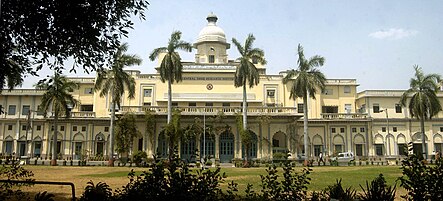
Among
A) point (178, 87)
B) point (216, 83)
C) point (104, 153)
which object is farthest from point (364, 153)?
point (104, 153)

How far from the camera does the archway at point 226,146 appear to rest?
45500 mm

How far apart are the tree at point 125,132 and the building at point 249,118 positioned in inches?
109

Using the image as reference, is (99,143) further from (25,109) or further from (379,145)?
(379,145)

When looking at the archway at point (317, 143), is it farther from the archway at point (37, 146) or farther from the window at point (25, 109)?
the window at point (25, 109)

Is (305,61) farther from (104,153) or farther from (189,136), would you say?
(104,153)

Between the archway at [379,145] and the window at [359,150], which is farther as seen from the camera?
the archway at [379,145]

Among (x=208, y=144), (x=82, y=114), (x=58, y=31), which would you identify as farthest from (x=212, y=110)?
(x=58, y=31)

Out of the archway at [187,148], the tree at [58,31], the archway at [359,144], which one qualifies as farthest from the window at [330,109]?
the tree at [58,31]

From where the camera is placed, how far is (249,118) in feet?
150

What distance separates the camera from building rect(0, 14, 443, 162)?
157 feet

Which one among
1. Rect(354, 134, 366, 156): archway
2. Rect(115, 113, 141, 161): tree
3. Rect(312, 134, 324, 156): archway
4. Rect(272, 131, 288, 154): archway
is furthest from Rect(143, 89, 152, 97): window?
Rect(354, 134, 366, 156): archway

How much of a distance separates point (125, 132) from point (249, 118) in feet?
46.3

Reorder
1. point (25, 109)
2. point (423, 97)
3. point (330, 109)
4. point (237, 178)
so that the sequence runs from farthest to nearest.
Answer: point (330, 109), point (25, 109), point (423, 97), point (237, 178)

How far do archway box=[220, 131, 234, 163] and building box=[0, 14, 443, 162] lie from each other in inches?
4.6
